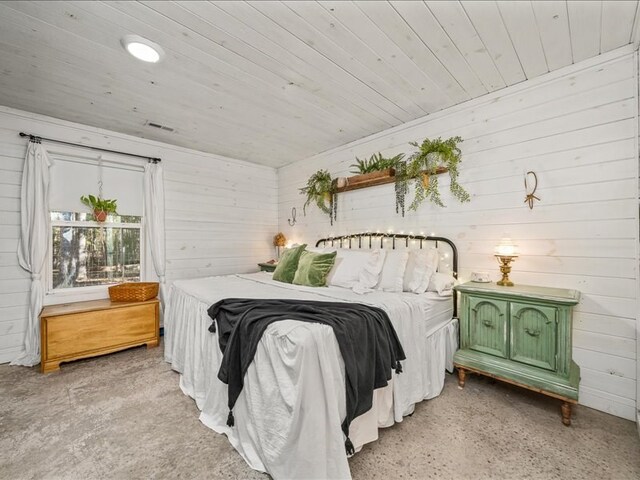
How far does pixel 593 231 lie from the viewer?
84.2 inches

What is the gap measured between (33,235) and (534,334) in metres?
4.59

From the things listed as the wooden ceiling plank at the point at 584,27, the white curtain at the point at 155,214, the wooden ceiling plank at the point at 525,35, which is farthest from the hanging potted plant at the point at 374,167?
the white curtain at the point at 155,214

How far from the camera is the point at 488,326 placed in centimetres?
226

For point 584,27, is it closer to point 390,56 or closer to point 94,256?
point 390,56

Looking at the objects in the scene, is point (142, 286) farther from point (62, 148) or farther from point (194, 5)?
point (194, 5)

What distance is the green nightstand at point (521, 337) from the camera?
1.93 meters

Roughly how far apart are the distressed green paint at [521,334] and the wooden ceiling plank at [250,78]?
2.09 meters

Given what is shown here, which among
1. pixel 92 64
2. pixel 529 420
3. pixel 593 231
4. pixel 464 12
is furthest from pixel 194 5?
pixel 529 420

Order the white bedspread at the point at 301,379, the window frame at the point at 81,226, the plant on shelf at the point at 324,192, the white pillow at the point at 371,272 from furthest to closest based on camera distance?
1. the plant on shelf at the point at 324,192
2. the window frame at the point at 81,226
3. the white pillow at the point at 371,272
4. the white bedspread at the point at 301,379

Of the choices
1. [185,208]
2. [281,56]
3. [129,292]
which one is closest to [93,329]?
[129,292]

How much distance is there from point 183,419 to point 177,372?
83 cm

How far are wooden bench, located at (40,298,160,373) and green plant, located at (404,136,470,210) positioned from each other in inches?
128

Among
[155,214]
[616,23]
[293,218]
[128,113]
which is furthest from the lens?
[293,218]

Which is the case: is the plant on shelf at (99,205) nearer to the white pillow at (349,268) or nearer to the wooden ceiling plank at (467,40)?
the white pillow at (349,268)
